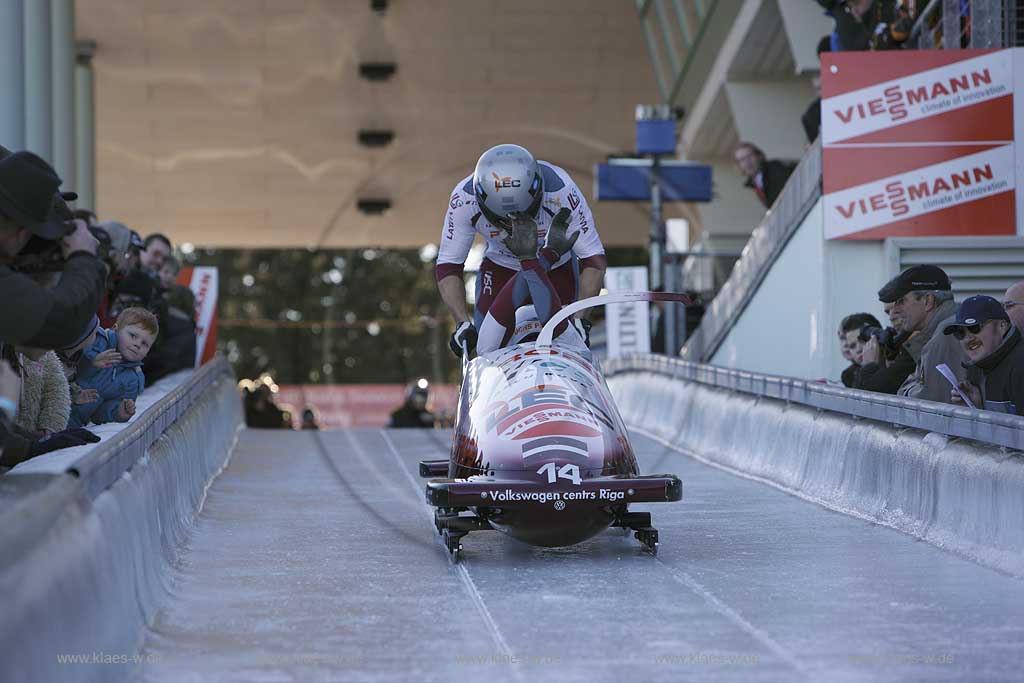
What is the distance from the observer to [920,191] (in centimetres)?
979

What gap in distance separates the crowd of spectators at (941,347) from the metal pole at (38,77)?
8236 mm

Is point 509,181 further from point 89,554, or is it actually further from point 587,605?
point 89,554

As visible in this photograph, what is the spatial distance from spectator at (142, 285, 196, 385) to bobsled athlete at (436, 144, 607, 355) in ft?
11.3

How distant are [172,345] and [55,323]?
21.1 ft

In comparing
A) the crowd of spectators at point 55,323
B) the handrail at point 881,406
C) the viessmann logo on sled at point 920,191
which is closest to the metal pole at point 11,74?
the crowd of spectators at point 55,323

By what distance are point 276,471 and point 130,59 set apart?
18315 mm

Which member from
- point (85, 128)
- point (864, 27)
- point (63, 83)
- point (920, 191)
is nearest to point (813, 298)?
point (920, 191)

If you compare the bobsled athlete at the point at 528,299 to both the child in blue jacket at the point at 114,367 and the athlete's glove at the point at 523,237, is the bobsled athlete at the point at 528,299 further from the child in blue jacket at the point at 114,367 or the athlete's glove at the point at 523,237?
the child in blue jacket at the point at 114,367

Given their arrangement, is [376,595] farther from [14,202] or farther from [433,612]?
[14,202]

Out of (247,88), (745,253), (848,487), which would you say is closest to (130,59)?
(247,88)

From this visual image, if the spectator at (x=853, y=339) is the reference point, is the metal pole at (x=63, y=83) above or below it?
above

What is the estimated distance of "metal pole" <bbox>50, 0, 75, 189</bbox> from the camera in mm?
16672

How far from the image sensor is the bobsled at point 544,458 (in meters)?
4.80

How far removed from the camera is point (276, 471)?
29.1 ft
